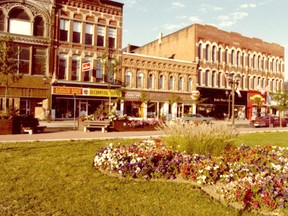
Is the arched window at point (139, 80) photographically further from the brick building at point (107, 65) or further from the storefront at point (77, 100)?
the storefront at point (77, 100)

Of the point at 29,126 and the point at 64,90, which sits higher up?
the point at 64,90

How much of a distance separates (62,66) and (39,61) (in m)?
2.45

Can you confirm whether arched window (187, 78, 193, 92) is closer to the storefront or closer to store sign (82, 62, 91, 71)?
the storefront

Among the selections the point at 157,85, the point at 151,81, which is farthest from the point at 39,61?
the point at 157,85

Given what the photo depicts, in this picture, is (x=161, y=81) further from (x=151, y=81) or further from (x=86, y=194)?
(x=86, y=194)

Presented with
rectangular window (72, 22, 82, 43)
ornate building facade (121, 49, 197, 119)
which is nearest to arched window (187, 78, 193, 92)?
ornate building facade (121, 49, 197, 119)

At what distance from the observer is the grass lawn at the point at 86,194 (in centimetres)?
438

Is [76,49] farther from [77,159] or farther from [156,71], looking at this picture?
[77,159]

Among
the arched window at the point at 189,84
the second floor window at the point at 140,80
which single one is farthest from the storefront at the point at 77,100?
the arched window at the point at 189,84

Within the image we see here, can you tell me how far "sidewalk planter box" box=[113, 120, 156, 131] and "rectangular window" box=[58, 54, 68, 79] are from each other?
44.6 ft

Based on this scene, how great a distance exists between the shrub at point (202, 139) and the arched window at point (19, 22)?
2564 cm

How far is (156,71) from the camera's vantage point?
120ft

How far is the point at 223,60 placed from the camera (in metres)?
43.3

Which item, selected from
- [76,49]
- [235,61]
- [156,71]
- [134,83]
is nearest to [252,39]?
[235,61]
